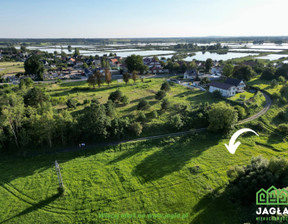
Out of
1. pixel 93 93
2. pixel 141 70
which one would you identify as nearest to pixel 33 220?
pixel 93 93

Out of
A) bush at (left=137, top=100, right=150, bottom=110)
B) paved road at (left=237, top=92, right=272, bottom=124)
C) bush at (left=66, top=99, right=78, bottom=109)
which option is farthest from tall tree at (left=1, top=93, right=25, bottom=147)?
paved road at (left=237, top=92, right=272, bottom=124)

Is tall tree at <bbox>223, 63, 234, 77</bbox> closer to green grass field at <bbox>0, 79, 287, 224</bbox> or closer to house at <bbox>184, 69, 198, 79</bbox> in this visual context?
house at <bbox>184, 69, 198, 79</bbox>

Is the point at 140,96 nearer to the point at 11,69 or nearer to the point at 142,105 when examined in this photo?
the point at 142,105

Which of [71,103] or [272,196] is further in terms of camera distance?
[71,103]

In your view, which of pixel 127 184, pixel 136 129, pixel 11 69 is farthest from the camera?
pixel 11 69

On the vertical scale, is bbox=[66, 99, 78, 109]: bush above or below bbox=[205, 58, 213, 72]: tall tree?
below

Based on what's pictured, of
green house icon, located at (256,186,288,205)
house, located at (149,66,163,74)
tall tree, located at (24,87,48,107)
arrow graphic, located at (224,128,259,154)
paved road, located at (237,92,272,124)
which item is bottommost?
arrow graphic, located at (224,128,259,154)

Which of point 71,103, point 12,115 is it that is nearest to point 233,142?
point 71,103

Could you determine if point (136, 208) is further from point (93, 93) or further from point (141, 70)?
point (141, 70)

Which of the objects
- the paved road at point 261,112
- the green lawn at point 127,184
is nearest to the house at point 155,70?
the paved road at point 261,112
